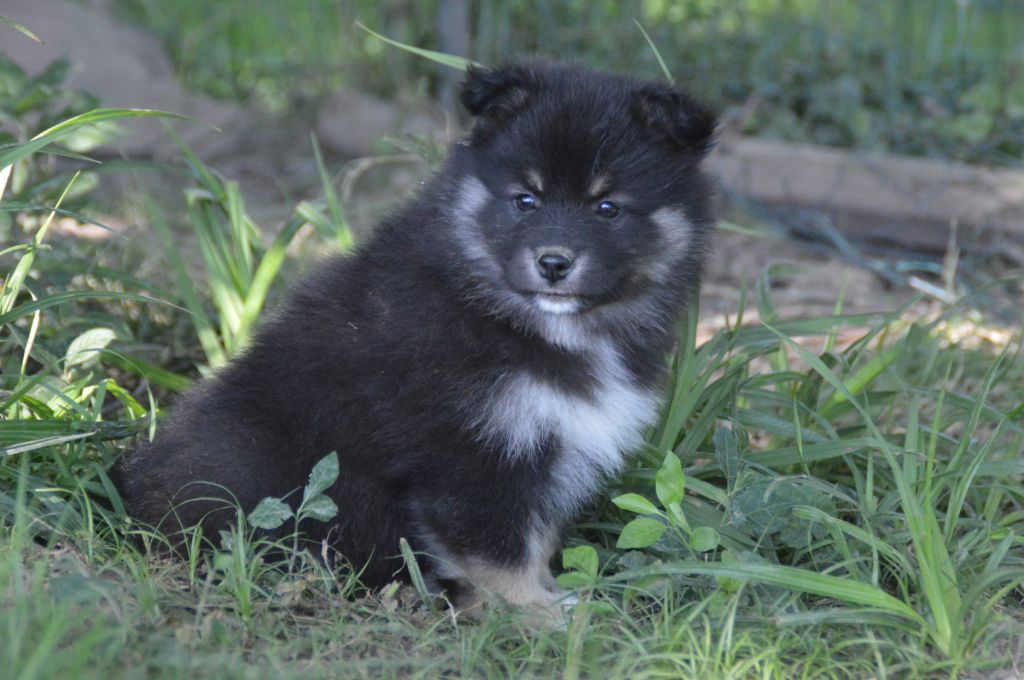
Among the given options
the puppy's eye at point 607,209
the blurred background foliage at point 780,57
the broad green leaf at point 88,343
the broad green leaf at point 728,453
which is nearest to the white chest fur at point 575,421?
the broad green leaf at point 728,453

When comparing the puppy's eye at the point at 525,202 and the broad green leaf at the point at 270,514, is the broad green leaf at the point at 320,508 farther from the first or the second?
the puppy's eye at the point at 525,202

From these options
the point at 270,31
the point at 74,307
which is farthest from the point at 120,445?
the point at 270,31

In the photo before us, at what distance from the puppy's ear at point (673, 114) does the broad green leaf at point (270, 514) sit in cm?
143

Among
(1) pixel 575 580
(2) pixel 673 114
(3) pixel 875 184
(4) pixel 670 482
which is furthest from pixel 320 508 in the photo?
(3) pixel 875 184

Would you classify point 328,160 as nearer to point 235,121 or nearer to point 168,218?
point 235,121

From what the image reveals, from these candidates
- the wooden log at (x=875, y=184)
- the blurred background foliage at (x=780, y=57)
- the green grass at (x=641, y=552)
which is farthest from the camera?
the blurred background foliage at (x=780, y=57)

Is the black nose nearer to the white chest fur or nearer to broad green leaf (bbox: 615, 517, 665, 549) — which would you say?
the white chest fur

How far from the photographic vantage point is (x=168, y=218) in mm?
6121

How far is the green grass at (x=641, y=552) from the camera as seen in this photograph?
2.64m

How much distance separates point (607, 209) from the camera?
305 centimetres

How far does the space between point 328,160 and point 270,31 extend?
129 cm

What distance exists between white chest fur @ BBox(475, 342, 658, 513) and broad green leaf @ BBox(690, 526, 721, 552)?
299mm

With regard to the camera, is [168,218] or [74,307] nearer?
[74,307]

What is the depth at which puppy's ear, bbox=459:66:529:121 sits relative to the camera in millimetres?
3074
